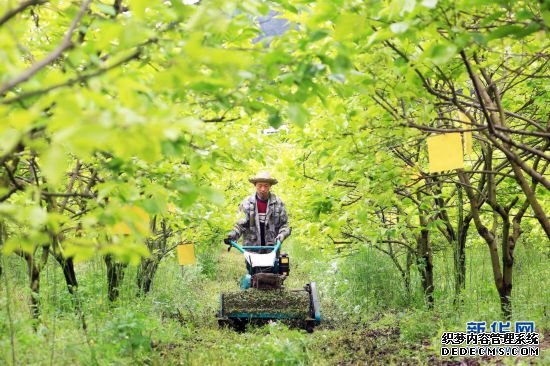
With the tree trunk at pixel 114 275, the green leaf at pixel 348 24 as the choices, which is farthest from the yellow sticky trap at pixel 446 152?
the tree trunk at pixel 114 275

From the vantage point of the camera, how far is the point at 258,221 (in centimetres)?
769

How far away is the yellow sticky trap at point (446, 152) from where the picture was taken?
354 cm

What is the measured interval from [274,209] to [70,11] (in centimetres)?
552

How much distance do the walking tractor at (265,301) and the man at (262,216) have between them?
29.4 inches

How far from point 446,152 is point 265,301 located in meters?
3.49

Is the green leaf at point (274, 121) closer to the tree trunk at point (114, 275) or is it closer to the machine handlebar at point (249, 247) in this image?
the tree trunk at point (114, 275)

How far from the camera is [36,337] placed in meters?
3.52

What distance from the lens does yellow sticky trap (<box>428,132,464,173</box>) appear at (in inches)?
→ 139

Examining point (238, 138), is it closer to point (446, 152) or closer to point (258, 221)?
point (446, 152)

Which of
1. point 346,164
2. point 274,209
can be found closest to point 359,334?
point 274,209

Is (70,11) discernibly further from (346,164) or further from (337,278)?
(337,278)

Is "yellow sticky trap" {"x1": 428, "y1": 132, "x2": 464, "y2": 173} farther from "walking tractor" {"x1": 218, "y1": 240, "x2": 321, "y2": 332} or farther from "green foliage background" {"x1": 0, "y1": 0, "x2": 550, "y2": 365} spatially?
"walking tractor" {"x1": 218, "y1": 240, "x2": 321, "y2": 332}

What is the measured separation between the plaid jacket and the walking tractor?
0.74 meters

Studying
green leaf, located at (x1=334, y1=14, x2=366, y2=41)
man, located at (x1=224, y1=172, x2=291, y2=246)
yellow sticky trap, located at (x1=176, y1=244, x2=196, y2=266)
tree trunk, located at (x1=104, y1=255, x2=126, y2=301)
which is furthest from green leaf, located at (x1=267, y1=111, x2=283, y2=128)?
man, located at (x1=224, y1=172, x2=291, y2=246)
